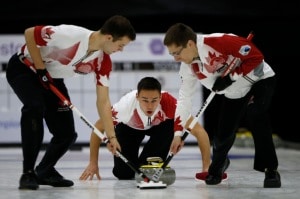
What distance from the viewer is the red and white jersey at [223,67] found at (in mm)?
3350

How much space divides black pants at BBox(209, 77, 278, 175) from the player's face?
43cm

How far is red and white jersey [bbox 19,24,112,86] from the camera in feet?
10.9

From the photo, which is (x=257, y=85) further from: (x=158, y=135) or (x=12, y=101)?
(x=12, y=101)

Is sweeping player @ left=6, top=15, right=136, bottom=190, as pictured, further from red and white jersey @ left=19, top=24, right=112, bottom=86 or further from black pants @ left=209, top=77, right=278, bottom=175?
black pants @ left=209, top=77, right=278, bottom=175

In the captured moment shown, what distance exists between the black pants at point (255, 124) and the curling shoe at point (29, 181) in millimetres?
1031

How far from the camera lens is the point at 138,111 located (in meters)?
4.10

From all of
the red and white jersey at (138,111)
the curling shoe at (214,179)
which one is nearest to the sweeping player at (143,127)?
the red and white jersey at (138,111)

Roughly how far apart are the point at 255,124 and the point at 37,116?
114 cm

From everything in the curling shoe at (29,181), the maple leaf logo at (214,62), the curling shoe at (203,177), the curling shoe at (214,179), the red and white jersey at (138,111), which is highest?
the maple leaf logo at (214,62)

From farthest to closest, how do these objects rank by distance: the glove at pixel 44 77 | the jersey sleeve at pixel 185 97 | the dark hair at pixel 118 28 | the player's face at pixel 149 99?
the player's face at pixel 149 99
the jersey sleeve at pixel 185 97
the glove at pixel 44 77
the dark hair at pixel 118 28

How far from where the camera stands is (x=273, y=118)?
864 centimetres

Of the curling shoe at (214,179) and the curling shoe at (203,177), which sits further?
the curling shoe at (203,177)

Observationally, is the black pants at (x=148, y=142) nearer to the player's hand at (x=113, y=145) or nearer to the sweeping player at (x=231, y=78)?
the sweeping player at (x=231, y=78)

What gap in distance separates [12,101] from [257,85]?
5.68 meters
